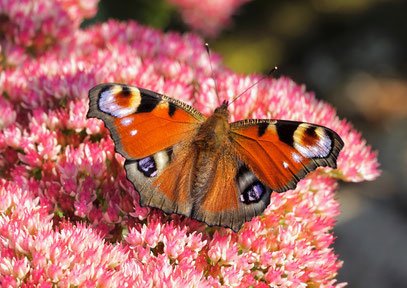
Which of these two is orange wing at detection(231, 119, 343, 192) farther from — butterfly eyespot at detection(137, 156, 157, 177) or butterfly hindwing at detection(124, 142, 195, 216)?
butterfly eyespot at detection(137, 156, 157, 177)

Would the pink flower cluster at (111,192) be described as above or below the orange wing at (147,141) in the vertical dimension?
below

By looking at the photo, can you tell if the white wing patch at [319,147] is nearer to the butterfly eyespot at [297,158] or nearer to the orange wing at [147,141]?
the butterfly eyespot at [297,158]

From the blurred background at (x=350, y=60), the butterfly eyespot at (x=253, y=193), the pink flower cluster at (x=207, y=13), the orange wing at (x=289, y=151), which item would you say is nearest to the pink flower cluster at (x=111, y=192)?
the butterfly eyespot at (x=253, y=193)

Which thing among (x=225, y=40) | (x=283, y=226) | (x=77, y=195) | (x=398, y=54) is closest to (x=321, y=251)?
(x=283, y=226)

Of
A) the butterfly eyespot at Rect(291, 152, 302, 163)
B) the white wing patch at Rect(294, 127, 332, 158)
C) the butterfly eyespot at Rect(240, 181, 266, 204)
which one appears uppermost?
the white wing patch at Rect(294, 127, 332, 158)

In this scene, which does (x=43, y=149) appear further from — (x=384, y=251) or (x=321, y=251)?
(x=384, y=251)

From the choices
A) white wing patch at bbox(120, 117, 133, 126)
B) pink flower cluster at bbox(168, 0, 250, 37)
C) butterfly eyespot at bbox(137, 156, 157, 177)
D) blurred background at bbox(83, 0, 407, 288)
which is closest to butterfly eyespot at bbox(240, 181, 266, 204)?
butterfly eyespot at bbox(137, 156, 157, 177)
